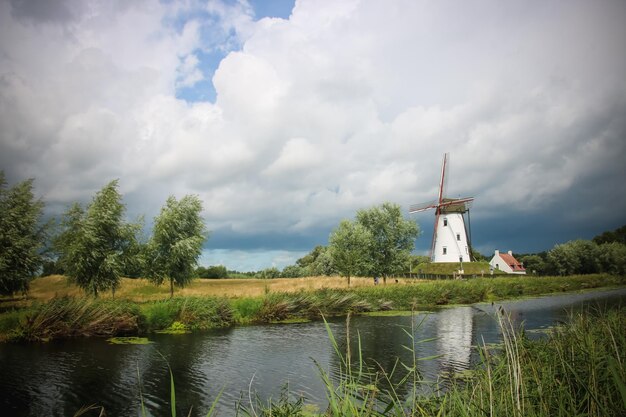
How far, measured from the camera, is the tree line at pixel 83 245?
3072cm

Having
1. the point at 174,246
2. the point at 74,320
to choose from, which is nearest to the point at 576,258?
the point at 174,246

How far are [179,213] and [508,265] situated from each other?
8991cm

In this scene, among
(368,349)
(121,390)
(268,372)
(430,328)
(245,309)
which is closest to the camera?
(121,390)

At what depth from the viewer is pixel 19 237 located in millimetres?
30781

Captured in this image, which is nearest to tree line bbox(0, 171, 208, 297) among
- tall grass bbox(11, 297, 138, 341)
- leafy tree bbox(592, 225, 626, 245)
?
tall grass bbox(11, 297, 138, 341)

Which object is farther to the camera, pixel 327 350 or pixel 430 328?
pixel 430 328

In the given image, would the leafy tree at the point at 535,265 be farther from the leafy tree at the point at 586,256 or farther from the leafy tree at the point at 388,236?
the leafy tree at the point at 388,236

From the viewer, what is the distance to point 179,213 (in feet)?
128

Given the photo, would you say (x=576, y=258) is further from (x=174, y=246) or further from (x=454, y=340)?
(x=174, y=246)

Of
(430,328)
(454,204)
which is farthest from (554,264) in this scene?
(430,328)

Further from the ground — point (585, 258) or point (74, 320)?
point (585, 258)

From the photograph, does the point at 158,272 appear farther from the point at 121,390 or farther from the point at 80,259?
the point at 121,390

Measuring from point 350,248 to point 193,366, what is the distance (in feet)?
137

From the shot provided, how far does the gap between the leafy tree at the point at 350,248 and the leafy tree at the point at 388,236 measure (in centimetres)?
159
